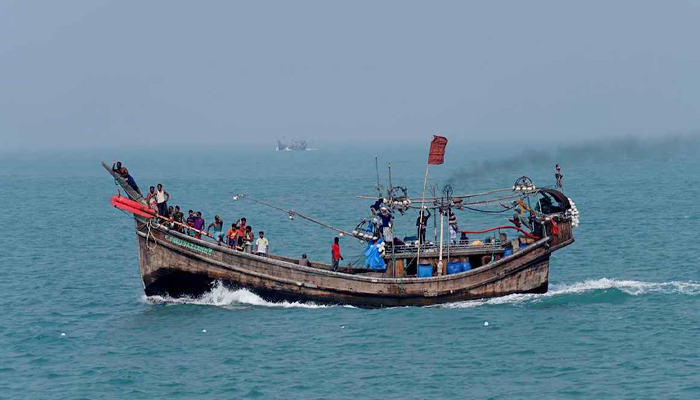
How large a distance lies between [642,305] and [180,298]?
17997mm

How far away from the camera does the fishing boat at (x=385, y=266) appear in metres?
36.7

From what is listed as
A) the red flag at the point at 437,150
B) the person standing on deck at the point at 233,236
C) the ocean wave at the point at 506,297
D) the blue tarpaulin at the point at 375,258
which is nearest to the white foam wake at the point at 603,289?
the ocean wave at the point at 506,297

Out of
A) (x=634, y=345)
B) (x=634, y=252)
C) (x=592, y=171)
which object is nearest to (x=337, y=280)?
(x=634, y=345)

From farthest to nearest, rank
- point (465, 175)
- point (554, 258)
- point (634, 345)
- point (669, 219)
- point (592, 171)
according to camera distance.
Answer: point (592, 171), point (669, 219), point (554, 258), point (465, 175), point (634, 345)

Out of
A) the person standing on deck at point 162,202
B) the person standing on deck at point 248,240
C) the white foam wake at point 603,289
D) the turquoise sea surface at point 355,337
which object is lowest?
the turquoise sea surface at point 355,337

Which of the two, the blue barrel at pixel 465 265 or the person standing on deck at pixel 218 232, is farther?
the person standing on deck at pixel 218 232

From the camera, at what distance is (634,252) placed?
5041cm

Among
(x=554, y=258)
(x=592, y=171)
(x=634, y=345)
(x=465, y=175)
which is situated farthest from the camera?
(x=592, y=171)

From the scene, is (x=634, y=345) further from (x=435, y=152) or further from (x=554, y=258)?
(x=554, y=258)

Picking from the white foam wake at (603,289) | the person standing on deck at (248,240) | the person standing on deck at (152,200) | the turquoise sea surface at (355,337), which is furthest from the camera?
the person standing on deck at (248,240)

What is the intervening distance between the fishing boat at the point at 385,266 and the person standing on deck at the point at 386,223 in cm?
12

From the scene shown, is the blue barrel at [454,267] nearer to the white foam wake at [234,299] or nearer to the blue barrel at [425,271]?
the blue barrel at [425,271]

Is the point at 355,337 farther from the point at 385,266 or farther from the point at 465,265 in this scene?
the point at 465,265

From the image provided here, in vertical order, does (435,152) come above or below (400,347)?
above
